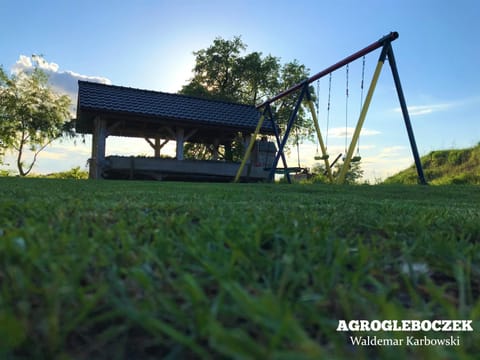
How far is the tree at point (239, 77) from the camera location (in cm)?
2225

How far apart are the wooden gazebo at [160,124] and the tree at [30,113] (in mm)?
10121

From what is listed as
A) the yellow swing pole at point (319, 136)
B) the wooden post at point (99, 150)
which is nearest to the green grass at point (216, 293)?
the yellow swing pole at point (319, 136)

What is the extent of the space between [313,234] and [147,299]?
24.2 inches

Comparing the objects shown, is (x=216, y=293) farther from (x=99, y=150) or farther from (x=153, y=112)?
(x=153, y=112)

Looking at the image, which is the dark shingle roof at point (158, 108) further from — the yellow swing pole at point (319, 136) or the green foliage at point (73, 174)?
the green foliage at point (73, 174)

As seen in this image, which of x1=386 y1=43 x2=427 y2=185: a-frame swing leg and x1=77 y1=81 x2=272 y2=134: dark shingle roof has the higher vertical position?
x1=77 y1=81 x2=272 y2=134: dark shingle roof

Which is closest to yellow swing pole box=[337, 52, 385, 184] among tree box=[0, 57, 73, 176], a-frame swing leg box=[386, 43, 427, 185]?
a-frame swing leg box=[386, 43, 427, 185]

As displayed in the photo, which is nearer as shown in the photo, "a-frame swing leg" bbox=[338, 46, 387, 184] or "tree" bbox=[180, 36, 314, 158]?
"a-frame swing leg" bbox=[338, 46, 387, 184]

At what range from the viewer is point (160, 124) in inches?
497

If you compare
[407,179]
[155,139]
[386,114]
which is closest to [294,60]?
[155,139]

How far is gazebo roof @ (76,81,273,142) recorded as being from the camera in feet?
36.8

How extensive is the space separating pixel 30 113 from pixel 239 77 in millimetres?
14415

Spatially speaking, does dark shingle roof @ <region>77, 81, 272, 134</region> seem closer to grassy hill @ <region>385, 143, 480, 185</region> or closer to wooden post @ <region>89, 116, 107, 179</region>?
wooden post @ <region>89, 116, 107, 179</region>

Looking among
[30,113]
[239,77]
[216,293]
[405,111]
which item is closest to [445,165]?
[405,111]
